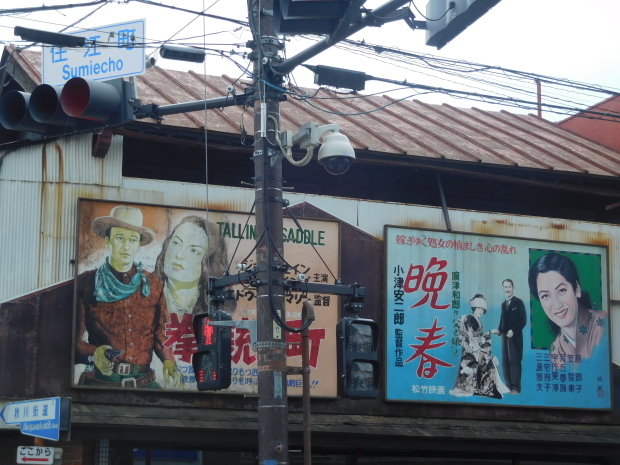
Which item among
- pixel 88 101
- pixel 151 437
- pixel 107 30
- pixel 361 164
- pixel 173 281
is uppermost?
pixel 107 30

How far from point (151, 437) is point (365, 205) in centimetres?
557

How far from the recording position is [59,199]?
47.6 feet

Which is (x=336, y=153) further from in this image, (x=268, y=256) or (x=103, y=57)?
(x=103, y=57)

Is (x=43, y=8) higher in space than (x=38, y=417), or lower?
higher

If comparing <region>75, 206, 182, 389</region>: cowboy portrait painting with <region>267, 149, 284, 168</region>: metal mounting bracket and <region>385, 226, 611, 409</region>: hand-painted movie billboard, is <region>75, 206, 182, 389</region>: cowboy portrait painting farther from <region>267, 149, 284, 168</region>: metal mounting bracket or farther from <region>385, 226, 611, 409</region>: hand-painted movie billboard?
<region>267, 149, 284, 168</region>: metal mounting bracket

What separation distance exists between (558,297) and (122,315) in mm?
8202

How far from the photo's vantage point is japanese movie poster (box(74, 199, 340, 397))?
1420cm

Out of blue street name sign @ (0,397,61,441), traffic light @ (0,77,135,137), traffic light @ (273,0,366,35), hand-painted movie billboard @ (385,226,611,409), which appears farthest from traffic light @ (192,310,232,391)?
hand-painted movie billboard @ (385,226,611,409)

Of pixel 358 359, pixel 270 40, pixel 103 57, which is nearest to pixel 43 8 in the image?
pixel 103 57

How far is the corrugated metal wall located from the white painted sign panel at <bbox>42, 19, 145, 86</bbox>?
1.30 meters

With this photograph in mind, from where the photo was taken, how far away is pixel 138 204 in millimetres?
14891

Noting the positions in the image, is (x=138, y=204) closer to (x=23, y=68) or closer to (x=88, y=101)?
(x=23, y=68)

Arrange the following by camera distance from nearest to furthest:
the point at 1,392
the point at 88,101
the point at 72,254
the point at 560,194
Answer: the point at 88,101 → the point at 1,392 → the point at 72,254 → the point at 560,194

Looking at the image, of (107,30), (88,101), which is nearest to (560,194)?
(107,30)
